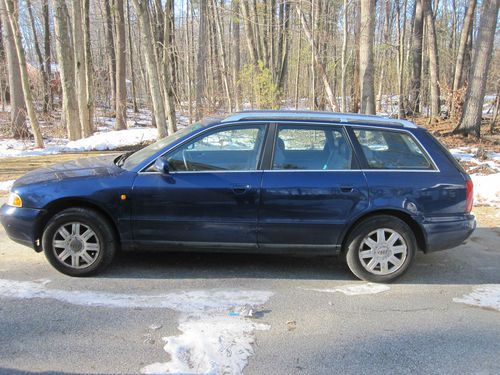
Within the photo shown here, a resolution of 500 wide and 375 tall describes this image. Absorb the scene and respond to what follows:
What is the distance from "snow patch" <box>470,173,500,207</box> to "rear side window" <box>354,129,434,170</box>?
3.96 metres

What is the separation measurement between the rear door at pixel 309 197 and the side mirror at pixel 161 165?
0.97 m

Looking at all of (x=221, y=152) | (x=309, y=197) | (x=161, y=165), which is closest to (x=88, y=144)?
(x=221, y=152)

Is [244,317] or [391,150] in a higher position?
[391,150]

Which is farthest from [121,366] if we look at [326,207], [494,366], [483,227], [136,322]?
[483,227]

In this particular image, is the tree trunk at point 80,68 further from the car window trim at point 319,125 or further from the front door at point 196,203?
the car window trim at point 319,125

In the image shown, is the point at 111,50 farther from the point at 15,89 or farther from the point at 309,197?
the point at 309,197

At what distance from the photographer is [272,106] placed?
14.7m

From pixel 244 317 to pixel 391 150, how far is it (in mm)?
2302

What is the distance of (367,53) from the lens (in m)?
11.8

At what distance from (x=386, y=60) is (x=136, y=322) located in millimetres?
27795

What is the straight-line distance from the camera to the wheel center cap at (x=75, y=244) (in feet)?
13.7

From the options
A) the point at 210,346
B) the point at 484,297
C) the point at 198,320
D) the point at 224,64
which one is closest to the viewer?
the point at 210,346

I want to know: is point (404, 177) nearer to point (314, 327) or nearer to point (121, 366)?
point (314, 327)

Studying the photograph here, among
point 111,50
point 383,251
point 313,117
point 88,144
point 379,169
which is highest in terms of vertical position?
point 111,50
